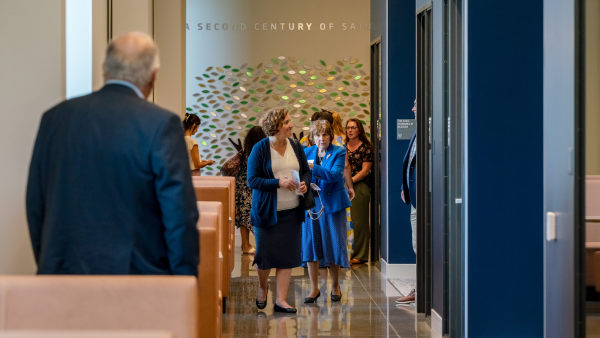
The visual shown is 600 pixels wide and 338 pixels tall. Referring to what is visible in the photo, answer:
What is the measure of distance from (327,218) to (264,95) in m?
4.17

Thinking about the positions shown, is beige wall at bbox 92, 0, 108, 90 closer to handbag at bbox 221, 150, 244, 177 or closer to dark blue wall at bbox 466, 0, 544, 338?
dark blue wall at bbox 466, 0, 544, 338

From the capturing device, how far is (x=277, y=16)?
9.72 meters

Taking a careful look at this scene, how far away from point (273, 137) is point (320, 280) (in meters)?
2.25

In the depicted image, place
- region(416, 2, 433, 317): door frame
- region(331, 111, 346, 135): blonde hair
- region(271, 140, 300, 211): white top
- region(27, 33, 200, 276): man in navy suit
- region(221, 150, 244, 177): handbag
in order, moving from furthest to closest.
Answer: region(221, 150, 244, 177): handbag → region(331, 111, 346, 135): blonde hair → region(271, 140, 300, 211): white top → region(416, 2, 433, 317): door frame → region(27, 33, 200, 276): man in navy suit

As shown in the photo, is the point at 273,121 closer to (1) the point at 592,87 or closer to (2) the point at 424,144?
(2) the point at 424,144

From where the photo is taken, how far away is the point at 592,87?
2.64 metres

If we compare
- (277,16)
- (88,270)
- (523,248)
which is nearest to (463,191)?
(523,248)

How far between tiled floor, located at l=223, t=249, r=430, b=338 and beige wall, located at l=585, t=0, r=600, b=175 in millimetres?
2311

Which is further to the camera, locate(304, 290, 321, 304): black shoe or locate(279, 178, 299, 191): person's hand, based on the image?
locate(304, 290, 321, 304): black shoe

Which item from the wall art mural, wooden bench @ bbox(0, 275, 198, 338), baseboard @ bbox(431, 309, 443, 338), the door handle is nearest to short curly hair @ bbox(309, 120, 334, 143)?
baseboard @ bbox(431, 309, 443, 338)

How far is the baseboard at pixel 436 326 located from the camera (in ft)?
14.6

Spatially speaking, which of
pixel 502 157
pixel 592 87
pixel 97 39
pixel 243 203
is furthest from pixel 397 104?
pixel 592 87

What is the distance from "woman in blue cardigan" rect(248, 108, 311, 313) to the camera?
505 cm

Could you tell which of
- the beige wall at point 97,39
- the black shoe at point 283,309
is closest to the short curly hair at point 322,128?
the black shoe at point 283,309
